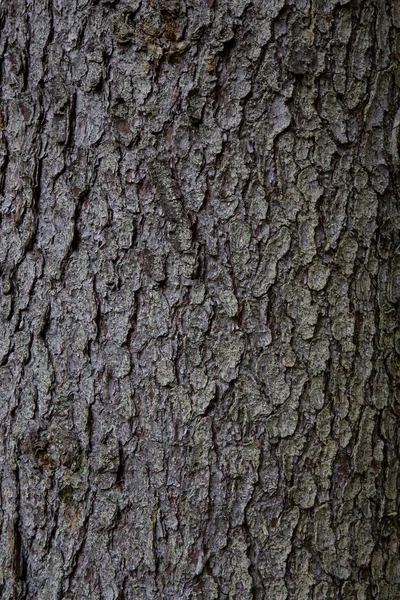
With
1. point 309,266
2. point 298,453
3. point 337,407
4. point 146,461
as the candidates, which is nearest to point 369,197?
point 309,266

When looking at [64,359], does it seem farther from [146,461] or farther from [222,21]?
[222,21]

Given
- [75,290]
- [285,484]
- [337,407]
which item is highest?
[75,290]

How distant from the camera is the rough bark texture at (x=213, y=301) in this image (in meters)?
1.24

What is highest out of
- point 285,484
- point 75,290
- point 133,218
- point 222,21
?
point 222,21

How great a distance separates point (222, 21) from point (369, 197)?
1.45 feet

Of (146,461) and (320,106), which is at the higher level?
(320,106)

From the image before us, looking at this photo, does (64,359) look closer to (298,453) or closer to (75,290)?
(75,290)

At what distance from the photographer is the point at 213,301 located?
125 centimetres

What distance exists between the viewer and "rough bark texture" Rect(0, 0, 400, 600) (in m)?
1.24

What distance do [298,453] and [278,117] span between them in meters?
0.64

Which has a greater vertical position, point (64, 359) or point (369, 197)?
point (369, 197)

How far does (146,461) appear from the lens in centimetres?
127

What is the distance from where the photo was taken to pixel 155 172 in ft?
4.13

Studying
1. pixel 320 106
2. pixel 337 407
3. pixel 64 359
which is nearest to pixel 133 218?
pixel 64 359
